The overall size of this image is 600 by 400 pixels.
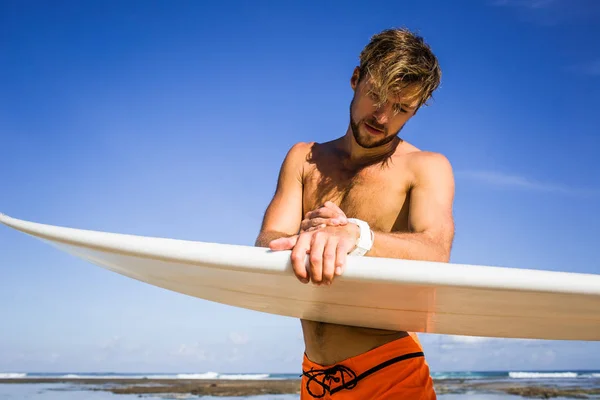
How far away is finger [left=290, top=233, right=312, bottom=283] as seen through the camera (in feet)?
4.07

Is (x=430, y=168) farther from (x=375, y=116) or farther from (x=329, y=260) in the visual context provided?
(x=329, y=260)

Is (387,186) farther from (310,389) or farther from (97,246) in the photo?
(97,246)

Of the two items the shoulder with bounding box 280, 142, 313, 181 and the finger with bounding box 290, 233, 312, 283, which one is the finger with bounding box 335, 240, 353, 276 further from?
the shoulder with bounding box 280, 142, 313, 181

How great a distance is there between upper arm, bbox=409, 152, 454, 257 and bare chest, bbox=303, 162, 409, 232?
0.08m

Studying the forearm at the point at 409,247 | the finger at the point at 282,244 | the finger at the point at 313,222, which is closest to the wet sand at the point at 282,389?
the forearm at the point at 409,247

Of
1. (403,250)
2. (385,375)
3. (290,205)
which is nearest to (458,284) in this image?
(403,250)

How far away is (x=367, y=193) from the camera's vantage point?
7.38ft

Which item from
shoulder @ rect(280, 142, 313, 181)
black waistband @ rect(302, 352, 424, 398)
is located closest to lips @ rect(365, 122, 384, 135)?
shoulder @ rect(280, 142, 313, 181)

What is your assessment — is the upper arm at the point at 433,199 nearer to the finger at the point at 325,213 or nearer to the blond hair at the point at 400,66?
Answer: the blond hair at the point at 400,66

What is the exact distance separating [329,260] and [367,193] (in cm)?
105

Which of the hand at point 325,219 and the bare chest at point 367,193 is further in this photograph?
the bare chest at point 367,193

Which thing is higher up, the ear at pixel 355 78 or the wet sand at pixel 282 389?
the ear at pixel 355 78

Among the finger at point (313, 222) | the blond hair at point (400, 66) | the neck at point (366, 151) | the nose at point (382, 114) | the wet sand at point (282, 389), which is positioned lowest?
the wet sand at point (282, 389)

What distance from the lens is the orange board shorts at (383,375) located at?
1.96m
